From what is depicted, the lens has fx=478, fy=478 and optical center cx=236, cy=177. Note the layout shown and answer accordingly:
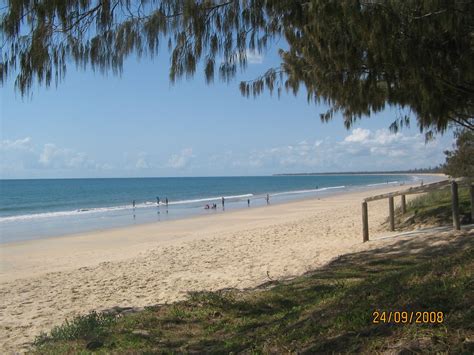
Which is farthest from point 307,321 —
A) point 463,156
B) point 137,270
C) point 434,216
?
point 463,156

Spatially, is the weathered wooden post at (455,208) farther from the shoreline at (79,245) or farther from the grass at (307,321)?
the shoreline at (79,245)

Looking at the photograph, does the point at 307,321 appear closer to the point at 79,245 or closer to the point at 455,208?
the point at 455,208

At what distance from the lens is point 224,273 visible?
9.31m

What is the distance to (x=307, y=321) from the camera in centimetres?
418

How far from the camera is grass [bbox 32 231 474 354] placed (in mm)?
3314

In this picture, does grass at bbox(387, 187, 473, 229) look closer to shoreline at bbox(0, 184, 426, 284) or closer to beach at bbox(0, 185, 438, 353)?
beach at bbox(0, 185, 438, 353)

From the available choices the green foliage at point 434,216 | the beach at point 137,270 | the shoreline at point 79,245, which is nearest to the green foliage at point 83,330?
the beach at point 137,270

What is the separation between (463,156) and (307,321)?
1821 cm

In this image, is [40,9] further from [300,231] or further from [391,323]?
[300,231]

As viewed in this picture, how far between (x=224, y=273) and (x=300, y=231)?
686cm

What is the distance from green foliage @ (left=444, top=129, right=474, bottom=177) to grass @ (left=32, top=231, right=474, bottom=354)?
48.4ft

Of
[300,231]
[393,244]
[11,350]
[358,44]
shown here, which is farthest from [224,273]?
[300,231]

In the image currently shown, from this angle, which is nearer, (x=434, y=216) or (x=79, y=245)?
(x=434, y=216)

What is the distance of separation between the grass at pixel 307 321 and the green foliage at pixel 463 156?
14.8 metres
